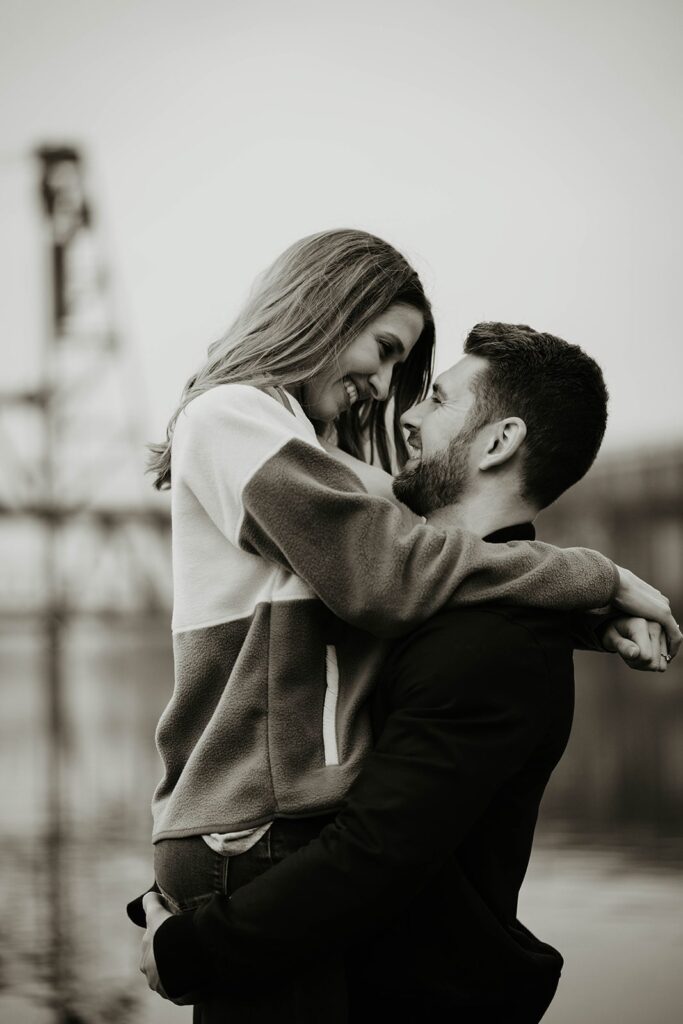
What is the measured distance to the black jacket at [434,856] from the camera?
50.4 inches

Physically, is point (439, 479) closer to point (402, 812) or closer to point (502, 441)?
point (502, 441)

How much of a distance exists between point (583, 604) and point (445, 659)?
0.56ft

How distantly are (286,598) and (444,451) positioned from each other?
0.32 meters

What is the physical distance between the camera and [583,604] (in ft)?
4.60

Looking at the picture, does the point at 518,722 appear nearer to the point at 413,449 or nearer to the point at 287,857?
the point at 287,857

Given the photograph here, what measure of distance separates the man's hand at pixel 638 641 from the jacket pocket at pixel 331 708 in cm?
32

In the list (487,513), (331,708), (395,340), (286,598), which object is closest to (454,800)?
(331,708)

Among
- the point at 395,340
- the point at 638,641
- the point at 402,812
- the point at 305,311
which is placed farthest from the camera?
the point at 395,340

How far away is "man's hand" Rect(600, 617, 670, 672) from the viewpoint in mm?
Result: 1456

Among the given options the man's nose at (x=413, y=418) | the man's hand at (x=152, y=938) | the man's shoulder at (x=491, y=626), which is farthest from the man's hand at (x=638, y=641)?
the man's hand at (x=152, y=938)

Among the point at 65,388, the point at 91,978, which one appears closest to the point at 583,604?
the point at 91,978

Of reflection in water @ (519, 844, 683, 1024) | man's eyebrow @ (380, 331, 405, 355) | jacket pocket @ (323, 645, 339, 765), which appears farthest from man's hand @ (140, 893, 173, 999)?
reflection in water @ (519, 844, 683, 1024)

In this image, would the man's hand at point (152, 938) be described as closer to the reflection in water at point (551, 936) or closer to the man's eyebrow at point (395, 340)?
the man's eyebrow at point (395, 340)

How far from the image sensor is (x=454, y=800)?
51.1 inches
